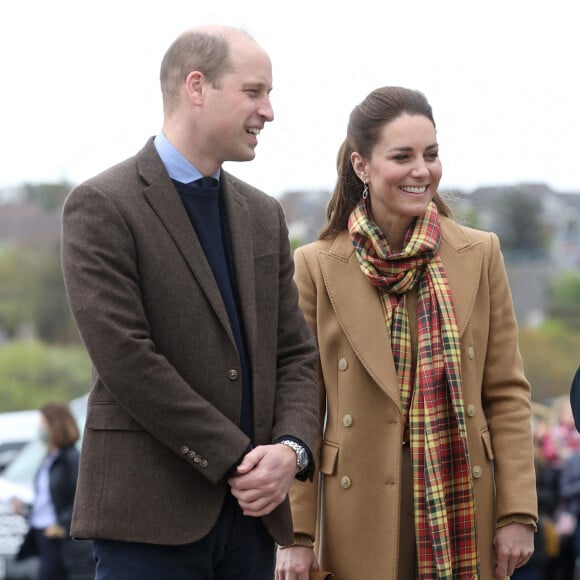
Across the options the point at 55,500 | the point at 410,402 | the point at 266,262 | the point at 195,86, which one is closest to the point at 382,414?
the point at 410,402

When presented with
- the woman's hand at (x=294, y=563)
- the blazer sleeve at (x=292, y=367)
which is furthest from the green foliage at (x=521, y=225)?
the blazer sleeve at (x=292, y=367)

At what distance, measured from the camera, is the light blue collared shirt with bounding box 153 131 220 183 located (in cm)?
251

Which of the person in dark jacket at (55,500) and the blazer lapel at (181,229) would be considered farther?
the person in dark jacket at (55,500)

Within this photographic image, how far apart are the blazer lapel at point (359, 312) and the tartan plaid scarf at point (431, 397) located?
0.03 meters

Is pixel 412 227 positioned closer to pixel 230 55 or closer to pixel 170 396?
pixel 230 55

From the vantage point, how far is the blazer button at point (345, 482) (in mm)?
2984

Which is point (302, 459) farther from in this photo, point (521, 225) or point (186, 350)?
point (521, 225)

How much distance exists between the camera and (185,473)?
94.1 inches

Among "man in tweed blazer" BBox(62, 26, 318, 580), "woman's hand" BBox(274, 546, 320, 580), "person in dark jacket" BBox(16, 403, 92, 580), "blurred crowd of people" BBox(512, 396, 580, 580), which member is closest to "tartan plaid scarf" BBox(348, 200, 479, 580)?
"woman's hand" BBox(274, 546, 320, 580)

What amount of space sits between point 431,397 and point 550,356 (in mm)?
7459

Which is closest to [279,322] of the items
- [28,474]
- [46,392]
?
[28,474]

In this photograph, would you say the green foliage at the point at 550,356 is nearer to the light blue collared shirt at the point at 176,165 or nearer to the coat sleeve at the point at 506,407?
the coat sleeve at the point at 506,407

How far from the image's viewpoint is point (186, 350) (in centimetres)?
241

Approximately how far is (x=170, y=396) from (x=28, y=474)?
6.02m
